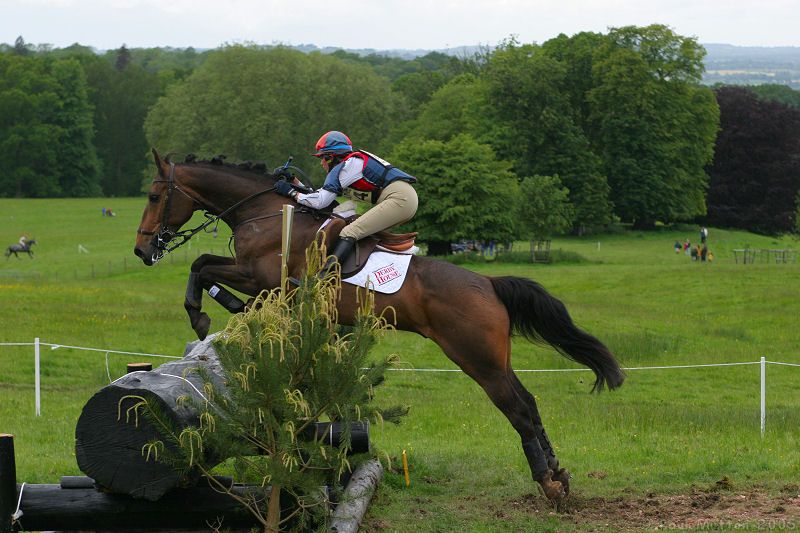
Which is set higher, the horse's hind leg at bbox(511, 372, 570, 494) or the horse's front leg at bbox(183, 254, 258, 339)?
the horse's front leg at bbox(183, 254, 258, 339)

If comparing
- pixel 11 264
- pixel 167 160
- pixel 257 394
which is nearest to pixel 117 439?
pixel 257 394

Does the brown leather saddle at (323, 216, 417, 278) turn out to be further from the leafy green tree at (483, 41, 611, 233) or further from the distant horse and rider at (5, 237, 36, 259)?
the leafy green tree at (483, 41, 611, 233)

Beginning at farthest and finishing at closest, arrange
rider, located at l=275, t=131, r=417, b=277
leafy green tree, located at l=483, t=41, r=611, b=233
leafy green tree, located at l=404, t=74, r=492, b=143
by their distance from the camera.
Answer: leafy green tree, located at l=404, t=74, r=492, b=143
leafy green tree, located at l=483, t=41, r=611, b=233
rider, located at l=275, t=131, r=417, b=277

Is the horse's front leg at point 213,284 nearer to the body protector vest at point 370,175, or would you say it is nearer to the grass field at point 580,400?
the body protector vest at point 370,175

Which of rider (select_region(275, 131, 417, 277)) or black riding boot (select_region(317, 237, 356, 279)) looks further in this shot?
rider (select_region(275, 131, 417, 277))

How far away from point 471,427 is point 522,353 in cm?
995

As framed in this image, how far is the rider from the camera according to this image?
9016 millimetres

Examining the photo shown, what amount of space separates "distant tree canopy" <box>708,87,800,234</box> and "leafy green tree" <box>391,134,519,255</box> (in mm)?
29010

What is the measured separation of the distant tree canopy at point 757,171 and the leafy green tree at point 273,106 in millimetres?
24998

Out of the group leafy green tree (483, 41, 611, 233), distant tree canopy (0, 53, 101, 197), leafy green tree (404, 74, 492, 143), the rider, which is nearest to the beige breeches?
the rider

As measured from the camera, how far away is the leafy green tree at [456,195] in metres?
53.1

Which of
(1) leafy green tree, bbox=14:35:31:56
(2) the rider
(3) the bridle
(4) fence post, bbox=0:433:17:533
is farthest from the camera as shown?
(1) leafy green tree, bbox=14:35:31:56

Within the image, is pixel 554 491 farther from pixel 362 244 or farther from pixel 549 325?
pixel 362 244

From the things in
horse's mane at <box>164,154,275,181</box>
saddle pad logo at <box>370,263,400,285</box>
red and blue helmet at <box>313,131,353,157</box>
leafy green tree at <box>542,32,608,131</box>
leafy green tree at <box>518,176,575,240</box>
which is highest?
leafy green tree at <box>542,32,608,131</box>
